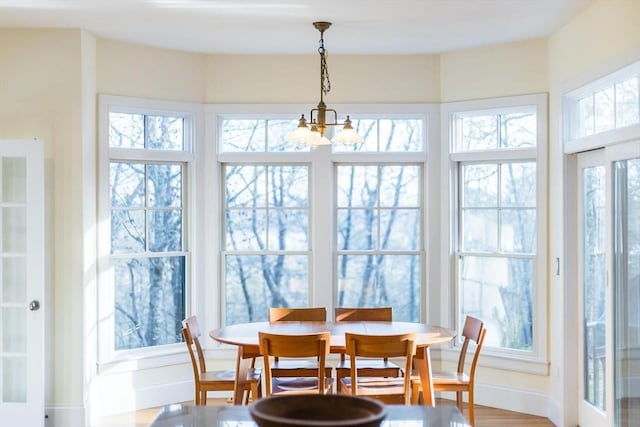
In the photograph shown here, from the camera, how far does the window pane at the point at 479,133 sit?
6.32 metres

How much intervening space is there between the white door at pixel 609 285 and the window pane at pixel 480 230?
946 millimetres

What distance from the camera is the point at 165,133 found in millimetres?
6418

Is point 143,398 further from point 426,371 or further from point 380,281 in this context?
point 426,371

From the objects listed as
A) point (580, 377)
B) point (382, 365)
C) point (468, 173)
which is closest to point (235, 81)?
point (468, 173)

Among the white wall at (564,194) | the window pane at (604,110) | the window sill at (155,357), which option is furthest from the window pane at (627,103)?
the window sill at (155,357)

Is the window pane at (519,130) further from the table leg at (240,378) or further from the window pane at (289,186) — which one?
the table leg at (240,378)

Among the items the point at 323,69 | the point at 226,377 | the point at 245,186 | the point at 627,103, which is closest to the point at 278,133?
the point at 245,186

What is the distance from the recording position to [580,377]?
17.9ft

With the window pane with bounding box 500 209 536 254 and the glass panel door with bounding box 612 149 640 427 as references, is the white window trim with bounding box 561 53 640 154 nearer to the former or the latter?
the glass panel door with bounding box 612 149 640 427

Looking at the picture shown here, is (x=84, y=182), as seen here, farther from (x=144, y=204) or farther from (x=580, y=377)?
(x=580, y=377)

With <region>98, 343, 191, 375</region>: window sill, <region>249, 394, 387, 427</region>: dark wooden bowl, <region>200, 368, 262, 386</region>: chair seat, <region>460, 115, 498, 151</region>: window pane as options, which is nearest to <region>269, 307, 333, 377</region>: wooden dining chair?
<region>200, 368, 262, 386</region>: chair seat

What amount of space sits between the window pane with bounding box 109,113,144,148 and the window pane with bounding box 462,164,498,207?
9.12 ft

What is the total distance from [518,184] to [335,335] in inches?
88.7

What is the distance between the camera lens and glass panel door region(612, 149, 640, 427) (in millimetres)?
4430
